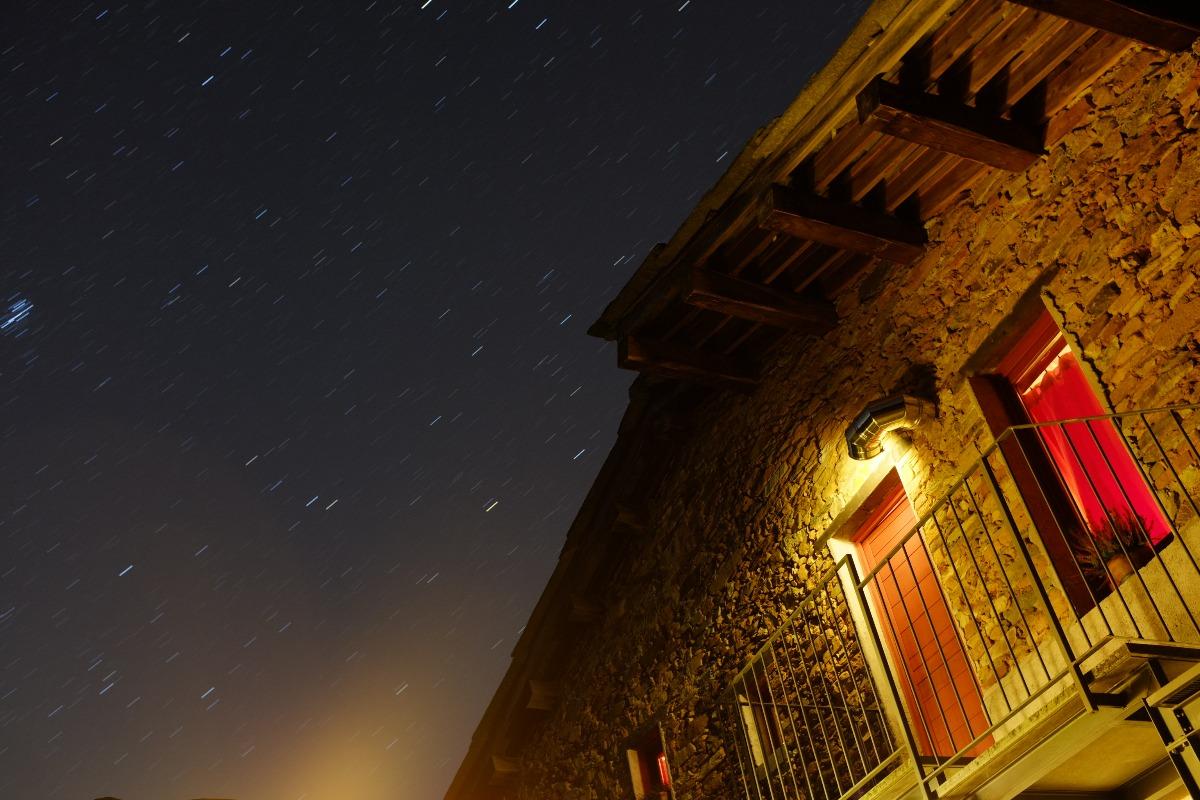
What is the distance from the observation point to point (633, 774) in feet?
29.3

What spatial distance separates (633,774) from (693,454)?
2.92 meters

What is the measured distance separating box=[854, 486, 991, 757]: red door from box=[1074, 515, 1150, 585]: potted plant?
0.88 m

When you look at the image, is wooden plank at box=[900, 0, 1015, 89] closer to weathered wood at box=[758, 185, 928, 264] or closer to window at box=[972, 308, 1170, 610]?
weathered wood at box=[758, 185, 928, 264]

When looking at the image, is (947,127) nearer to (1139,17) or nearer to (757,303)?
(1139,17)

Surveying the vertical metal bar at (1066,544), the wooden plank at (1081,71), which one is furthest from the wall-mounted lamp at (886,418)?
the wooden plank at (1081,71)

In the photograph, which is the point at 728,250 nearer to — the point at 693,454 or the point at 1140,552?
the point at 693,454

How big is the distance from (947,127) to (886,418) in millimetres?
1846

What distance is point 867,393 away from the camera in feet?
23.7

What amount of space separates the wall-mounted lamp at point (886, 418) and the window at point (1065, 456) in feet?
1.43

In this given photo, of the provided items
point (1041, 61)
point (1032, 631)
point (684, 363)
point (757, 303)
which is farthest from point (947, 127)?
point (684, 363)

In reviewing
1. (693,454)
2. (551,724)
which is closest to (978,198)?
(693,454)

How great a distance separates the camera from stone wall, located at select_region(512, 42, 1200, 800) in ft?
17.4

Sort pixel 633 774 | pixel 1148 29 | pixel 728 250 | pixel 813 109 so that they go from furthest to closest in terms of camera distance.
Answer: pixel 633 774 < pixel 728 250 < pixel 813 109 < pixel 1148 29

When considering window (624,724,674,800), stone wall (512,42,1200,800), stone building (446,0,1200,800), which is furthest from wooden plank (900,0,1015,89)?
window (624,724,674,800)
